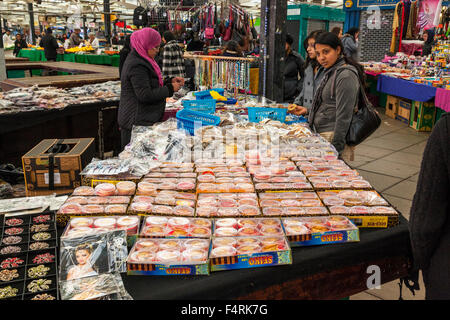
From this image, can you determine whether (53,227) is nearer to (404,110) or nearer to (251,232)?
(251,232)

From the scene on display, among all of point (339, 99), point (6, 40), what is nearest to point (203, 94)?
point (339, 99)

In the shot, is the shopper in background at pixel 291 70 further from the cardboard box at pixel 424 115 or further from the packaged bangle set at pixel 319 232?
the packaged bangle set at pixel 319 232

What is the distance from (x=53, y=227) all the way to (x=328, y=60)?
245 centimetres

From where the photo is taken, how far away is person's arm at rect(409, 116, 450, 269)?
4.09ft

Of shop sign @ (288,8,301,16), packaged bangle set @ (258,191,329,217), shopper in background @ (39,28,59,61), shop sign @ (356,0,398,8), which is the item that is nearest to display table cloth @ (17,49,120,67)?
shopper in background @ (39,28,59,61)

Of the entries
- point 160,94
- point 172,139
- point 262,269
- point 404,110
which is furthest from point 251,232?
point 404,110

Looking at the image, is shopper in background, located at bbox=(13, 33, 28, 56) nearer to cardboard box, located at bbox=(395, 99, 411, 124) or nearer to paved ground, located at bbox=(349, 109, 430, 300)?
cardboard box, located at bbox=(395, 99, 411, 124)

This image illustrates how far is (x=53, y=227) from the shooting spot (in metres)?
1.71

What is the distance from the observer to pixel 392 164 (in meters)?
5.76

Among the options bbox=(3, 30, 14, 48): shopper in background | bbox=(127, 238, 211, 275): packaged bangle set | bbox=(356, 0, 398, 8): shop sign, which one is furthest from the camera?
bbox=(3, 30, 14, 48): shopper in background

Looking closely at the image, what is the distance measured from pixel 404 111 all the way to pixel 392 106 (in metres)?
0.66

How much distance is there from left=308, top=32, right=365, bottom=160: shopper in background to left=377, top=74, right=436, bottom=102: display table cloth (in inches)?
188

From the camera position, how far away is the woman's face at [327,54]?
10.2ft
